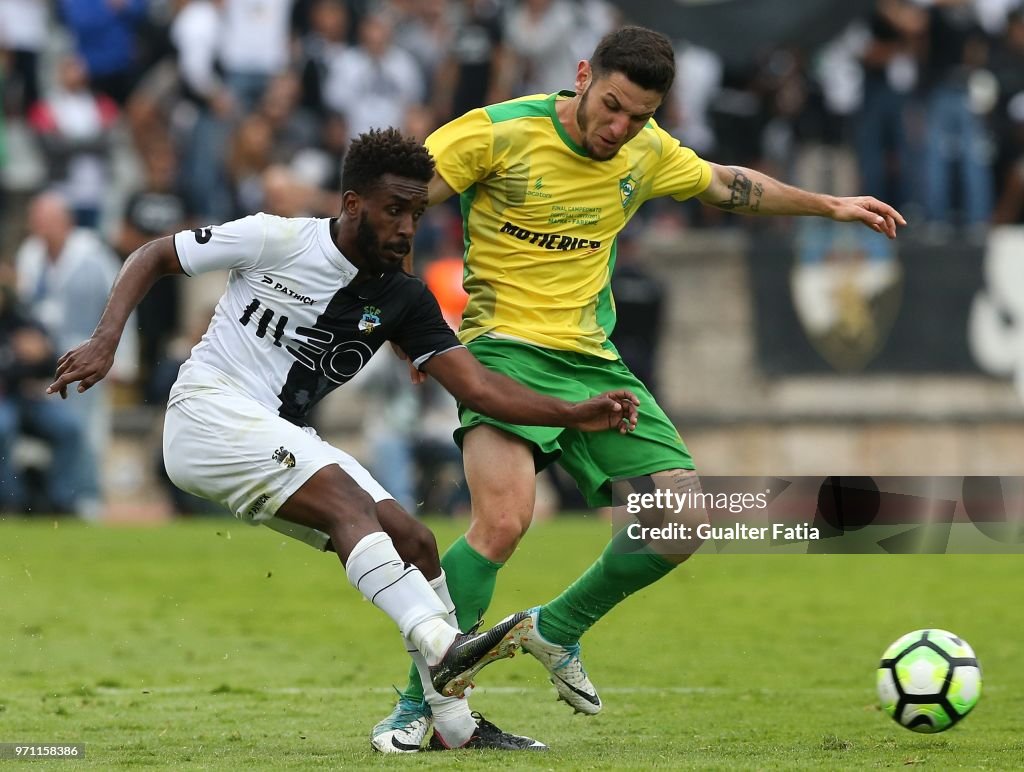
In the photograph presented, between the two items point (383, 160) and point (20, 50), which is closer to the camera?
point (383, 160)

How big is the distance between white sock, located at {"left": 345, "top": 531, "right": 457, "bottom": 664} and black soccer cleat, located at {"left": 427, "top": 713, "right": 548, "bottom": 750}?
613 mm

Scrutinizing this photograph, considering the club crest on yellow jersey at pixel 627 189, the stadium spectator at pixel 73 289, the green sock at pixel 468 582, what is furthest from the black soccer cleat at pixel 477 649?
the stadium spectator at pixel 73 289

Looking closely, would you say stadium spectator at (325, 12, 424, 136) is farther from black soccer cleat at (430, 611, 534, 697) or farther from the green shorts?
black soccer cleat at (430, 611, 534, 697)

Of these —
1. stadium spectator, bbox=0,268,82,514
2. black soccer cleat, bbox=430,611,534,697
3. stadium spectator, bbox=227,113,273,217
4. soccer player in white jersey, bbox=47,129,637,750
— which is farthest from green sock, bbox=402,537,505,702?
stadium spectator, bbox=227,113,273,217

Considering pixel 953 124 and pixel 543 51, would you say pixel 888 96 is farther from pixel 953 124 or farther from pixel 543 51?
pixel 543 51

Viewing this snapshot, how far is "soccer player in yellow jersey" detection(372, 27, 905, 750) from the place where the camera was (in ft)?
23.4

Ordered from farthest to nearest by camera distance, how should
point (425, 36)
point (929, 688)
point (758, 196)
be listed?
point (425, 36) < point (758, 196) < point (929, 688)

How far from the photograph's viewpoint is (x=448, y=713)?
6.83 m

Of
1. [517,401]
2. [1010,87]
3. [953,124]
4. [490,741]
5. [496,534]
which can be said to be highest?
[1010,87]

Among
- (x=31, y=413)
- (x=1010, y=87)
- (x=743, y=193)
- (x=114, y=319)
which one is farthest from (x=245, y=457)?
(x=1010, y=87)

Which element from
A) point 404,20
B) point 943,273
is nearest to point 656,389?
point 943,273

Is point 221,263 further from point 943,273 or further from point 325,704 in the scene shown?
point 943,273

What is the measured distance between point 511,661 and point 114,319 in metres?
4.20

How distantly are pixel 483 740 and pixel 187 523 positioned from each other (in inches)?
432
